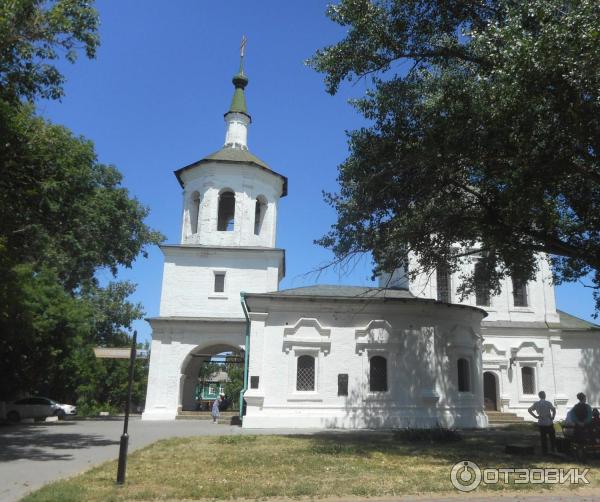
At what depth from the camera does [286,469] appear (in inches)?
408

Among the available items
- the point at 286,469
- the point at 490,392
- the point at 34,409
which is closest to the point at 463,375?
the point at 490,392

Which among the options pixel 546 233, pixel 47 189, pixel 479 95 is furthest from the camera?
pixel 546 233

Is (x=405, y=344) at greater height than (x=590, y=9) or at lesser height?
lesser

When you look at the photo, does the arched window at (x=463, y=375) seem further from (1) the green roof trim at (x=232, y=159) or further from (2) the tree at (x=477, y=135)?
(1) the green roof trim at (x=232, y=159)

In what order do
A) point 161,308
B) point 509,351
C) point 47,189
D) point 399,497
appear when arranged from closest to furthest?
point 399,497
point 47,189
point 161,308
point 509,351

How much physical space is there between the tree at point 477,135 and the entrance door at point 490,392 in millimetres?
12386

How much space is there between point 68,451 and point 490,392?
21.6 meters

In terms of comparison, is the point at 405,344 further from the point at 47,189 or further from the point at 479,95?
the point at 47,189

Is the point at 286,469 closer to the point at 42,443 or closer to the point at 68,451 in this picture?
the point at 68,451

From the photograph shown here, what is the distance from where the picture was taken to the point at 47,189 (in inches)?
478

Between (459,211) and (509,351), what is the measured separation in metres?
16.4

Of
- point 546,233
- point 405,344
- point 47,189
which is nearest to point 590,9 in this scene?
point 546,233

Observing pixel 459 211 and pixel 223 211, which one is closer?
pixel 459 211

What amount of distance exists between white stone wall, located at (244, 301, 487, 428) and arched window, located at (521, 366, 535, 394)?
7.07 m
